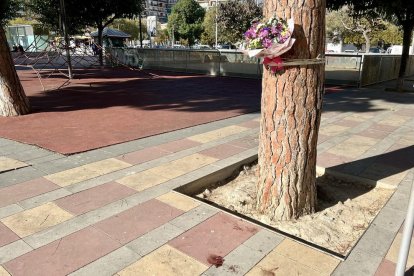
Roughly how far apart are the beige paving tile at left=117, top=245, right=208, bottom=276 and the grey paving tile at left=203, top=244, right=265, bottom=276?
0.40ft

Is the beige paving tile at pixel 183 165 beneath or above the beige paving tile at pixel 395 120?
above

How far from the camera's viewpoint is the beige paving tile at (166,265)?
2877 millimetres

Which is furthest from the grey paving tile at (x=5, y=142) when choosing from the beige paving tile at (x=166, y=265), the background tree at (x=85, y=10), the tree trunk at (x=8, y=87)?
the background tree at (x=85, y=10)

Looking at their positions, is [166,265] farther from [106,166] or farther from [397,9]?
[397,9]

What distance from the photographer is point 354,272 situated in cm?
289

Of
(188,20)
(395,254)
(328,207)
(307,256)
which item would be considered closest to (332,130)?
(328,207)

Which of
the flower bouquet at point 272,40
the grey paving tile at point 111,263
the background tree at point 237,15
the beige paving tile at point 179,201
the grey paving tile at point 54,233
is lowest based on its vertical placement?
the grey paving tile at point 111,263

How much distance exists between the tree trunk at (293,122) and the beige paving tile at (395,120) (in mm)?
5596

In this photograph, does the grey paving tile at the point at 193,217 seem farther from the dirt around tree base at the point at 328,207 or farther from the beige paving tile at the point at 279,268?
the beige paving tile at the point at 279,268

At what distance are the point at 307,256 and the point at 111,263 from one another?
171 cm

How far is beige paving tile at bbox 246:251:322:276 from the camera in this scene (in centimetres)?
288

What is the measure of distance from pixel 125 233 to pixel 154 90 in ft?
35.7

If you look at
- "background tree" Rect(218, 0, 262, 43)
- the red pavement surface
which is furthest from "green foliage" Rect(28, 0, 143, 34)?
"background tree" Rect(218, 0, 262, 43)

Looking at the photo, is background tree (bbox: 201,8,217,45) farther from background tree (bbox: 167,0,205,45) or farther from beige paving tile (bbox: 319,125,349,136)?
beige paving tile (bbox: 319,125,349,136)
